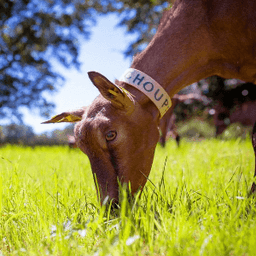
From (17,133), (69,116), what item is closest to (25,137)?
(17,133)

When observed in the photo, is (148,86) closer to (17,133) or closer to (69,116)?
(69,116)

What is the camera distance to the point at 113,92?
1.74 meters

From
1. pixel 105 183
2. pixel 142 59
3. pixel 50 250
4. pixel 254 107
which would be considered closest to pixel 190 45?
pixel 142 59

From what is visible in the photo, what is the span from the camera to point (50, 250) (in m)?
1.14

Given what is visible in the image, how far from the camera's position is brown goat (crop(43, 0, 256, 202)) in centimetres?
179

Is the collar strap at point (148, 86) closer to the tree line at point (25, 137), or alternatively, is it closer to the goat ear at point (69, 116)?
the goat ear at point (69, 116)

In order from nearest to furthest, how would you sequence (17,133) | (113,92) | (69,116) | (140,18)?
(113,92), (69,116), (140,18), (17,133)

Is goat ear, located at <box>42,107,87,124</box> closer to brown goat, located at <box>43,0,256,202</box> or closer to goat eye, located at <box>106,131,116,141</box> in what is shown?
brown goat, located at <box>43,0,256,202</box>

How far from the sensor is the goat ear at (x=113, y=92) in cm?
163

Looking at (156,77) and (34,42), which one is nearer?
(156,77)

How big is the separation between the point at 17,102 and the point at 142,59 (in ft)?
49.0

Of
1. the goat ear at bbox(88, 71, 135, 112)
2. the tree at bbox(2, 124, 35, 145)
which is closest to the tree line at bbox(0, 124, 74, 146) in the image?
the tree at bbox(2, 124, 35, 145)

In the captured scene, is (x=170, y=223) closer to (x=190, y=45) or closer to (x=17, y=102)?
(x=190, y=45)

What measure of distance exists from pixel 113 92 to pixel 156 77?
0.51m
